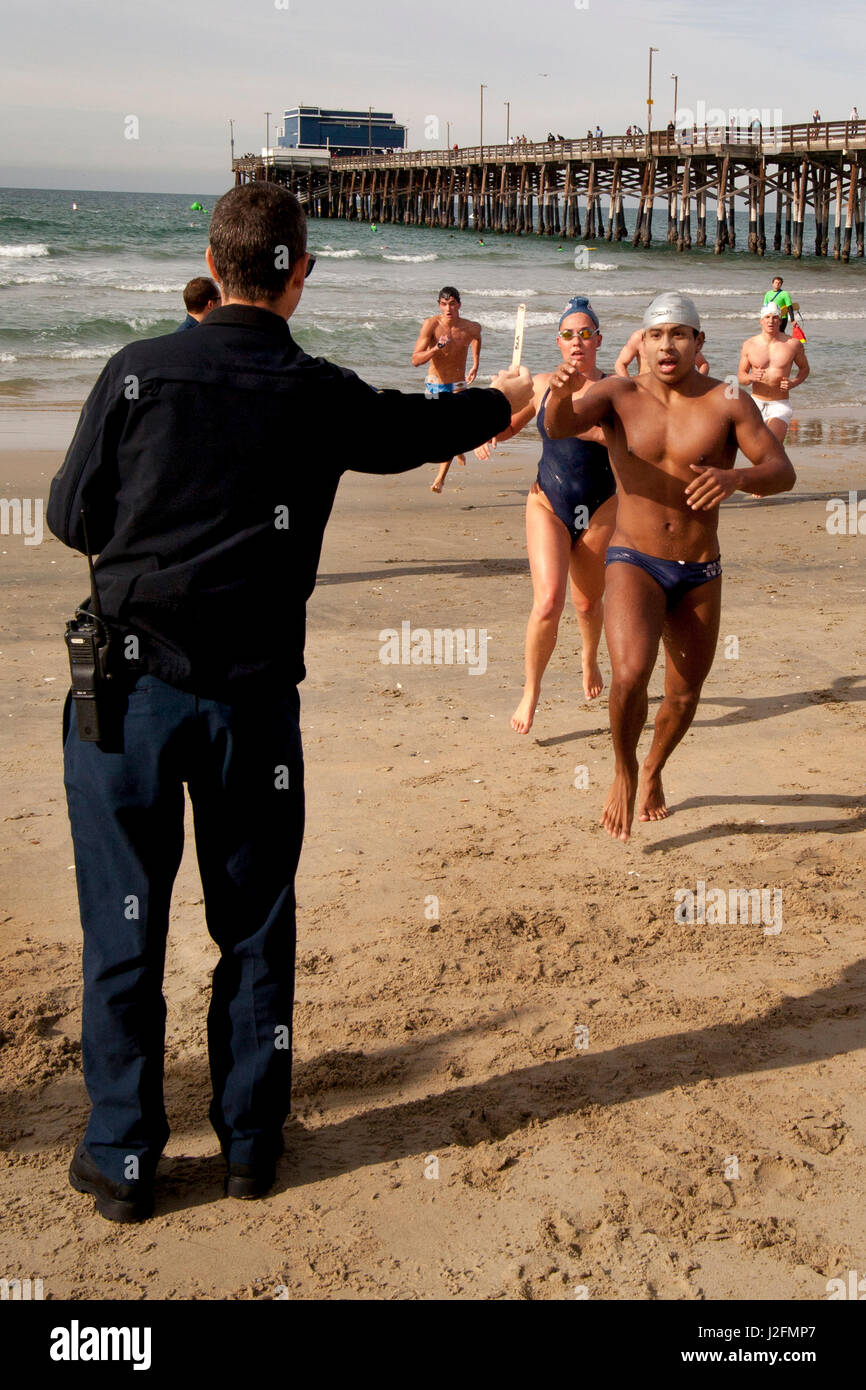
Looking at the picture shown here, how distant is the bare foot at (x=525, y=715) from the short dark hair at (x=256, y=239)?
3709 millimetres

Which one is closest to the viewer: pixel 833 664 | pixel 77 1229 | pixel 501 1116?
pixel 77 1229

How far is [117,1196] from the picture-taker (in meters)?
2.97

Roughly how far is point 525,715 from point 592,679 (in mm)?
681

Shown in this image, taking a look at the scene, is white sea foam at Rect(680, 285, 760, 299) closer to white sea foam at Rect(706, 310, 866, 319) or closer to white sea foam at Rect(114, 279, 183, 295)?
white sea foam at Rect(706, 310, 866, 319)

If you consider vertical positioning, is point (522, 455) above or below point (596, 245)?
below

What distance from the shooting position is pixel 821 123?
147ft

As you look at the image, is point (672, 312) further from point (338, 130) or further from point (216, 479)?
point (338, 130)

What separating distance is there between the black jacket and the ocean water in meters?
16.0

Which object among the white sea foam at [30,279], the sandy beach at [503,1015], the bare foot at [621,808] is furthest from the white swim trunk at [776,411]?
the white sea foam at [30,279]
